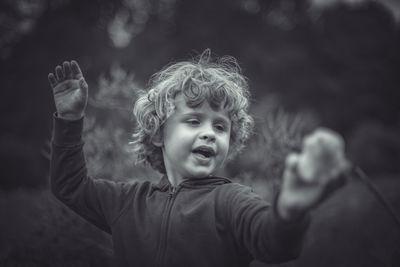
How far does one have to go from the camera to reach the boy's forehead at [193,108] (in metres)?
1.78

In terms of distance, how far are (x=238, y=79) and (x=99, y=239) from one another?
159 centimetres

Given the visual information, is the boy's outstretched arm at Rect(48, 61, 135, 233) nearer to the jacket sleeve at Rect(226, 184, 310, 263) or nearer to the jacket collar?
the jacket collar

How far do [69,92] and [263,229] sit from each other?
1227 mm

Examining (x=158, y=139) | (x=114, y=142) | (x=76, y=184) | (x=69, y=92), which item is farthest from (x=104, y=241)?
(x=69, y=92)

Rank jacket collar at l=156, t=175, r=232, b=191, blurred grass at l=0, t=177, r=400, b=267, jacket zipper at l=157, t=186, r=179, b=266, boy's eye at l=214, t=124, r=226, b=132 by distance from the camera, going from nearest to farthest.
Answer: jacket zipper at l=157, t=186, r=179, b=266 < jacket collar at l=156, t=175, r=232, b=191 < boy's eye at l=214, t=124, r=226, b=132 < blurred grass at l=0, t=177, r=400, b=267

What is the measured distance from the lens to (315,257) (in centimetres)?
272

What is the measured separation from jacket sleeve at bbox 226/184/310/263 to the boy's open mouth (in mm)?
282

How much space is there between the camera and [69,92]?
189 cm

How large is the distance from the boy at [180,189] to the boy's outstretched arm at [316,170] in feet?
0.26

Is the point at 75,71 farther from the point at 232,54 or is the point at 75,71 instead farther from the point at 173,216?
the point at 232,54

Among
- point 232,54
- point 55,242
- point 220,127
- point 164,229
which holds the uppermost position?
point 232,54

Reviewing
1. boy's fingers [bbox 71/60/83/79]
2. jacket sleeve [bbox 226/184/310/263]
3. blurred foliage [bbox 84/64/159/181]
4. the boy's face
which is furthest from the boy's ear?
blurred foliage [bbox 84/64/159/181]

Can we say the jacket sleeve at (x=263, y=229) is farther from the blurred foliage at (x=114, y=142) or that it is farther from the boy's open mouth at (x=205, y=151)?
the blurred foliage at (x=114, y=142)

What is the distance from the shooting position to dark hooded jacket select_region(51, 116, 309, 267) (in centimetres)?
125
